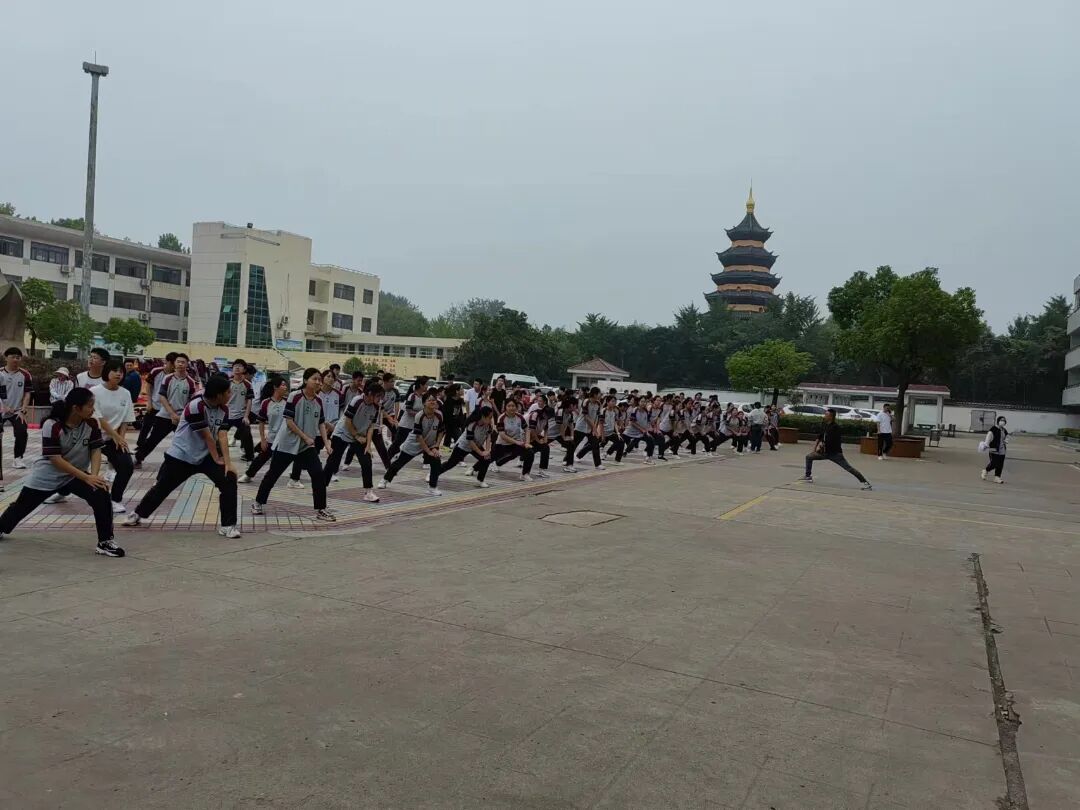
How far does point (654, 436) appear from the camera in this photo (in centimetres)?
1803

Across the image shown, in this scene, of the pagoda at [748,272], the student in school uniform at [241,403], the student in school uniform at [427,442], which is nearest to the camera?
the student in school uniform at [427,442]

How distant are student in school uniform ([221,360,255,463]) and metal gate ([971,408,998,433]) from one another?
38377mm

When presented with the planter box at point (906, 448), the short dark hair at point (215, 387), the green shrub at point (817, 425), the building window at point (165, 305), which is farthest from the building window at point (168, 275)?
the short dark hair at point (215, 387)

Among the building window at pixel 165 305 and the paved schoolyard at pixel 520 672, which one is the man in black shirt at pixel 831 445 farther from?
the building window at pixel 165 305

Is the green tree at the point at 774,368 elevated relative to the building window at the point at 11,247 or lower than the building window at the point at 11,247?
lower

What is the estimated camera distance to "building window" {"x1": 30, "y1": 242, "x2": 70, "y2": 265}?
2060 inches

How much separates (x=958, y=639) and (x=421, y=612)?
3503 millimetres

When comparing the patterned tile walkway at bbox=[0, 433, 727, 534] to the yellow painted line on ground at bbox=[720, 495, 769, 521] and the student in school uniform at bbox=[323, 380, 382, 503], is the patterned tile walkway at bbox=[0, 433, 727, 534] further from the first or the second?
the yellow painted line on ground at bbox=[720, 495, 769, 521]

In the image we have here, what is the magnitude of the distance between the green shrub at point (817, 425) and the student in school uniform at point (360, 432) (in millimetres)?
22349

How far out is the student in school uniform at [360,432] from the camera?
32.1 feet

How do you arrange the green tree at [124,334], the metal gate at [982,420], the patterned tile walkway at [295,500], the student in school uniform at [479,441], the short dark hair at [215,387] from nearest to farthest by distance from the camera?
the short dark hair at [215,387] → the patterned tile walkway at [295,500] → the student in school uniform at [479,441] → the metal gate at [982,420] → the green tree at [124,334]

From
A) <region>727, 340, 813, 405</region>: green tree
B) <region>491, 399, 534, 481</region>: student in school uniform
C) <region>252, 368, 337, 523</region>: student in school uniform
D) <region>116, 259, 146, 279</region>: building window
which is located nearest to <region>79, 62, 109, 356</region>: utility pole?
<region>491, 399, 534, 481</region>: student in school uniform

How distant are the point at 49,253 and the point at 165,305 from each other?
874cm

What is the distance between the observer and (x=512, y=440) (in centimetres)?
1281
